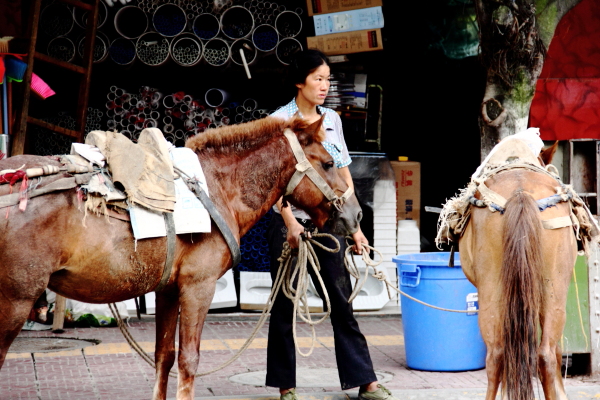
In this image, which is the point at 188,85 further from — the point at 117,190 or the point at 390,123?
the point at 117,190

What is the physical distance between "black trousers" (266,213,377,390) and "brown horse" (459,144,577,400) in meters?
1.00

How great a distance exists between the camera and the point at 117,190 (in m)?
3.59

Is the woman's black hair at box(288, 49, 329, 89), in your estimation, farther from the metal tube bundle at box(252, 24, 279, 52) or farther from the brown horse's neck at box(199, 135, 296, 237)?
the metal tube bundle at box(252, 24, 279, 52)

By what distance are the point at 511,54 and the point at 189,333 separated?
4064mm

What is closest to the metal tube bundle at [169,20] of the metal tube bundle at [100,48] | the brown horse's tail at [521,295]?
the metal tube bundle at [100,48]

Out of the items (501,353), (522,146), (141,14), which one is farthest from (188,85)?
(501,353)

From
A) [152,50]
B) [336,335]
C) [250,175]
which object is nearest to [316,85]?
[250,175]

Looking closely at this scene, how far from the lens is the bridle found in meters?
4.13

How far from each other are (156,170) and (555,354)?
2.52m

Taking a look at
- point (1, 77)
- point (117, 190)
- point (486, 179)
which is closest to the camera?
point (117, 190)

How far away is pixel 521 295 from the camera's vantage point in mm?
3840

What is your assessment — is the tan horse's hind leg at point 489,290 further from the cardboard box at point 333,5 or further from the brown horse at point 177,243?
the cardboard box at point 333,5

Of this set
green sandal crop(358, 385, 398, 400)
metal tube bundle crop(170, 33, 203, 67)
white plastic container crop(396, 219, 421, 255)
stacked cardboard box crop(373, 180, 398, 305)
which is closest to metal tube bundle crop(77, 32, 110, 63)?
metal tube bundle crop(170, 33, 203, 67)

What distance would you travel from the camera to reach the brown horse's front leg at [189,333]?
3760 mm
